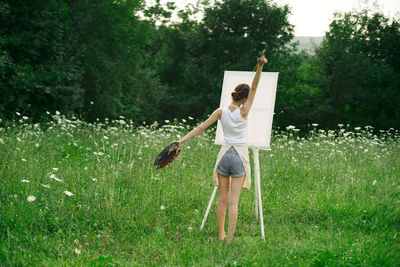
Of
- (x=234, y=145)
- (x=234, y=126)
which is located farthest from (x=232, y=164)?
(x=234, y=126)

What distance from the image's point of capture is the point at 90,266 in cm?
369

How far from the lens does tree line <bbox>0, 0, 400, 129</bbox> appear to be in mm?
17359

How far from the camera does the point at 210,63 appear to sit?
22.6 m

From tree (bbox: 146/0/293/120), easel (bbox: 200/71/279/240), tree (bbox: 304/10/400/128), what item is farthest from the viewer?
tree (bbox: 146/0/293/120)

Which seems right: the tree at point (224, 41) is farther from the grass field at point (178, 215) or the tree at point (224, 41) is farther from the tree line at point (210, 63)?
the grass field at point (178, 215)

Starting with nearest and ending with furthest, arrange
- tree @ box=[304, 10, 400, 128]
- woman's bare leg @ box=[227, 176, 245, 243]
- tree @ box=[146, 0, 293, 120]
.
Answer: woman's bare leg @ box=[227, 176, 245, 243] → tree @ box=[304, 10, 400, 128] → tree @ box=[146, 0, 293, 120]

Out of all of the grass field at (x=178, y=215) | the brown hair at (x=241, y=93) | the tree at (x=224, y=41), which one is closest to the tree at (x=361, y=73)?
the tree at (x=224, y=41)

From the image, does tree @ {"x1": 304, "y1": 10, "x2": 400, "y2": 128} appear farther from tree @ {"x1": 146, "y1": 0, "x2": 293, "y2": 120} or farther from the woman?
the woman

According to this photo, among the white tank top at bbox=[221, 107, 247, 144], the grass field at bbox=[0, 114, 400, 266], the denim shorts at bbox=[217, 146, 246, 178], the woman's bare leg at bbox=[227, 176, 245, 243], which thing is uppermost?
the white tank top at bbox=[221, 107, 247, 144]

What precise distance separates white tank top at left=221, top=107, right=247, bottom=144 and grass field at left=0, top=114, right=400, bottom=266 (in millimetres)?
1218

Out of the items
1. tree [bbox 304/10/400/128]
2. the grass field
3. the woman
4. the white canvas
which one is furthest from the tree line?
the woman

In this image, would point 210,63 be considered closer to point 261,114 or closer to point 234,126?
point 261,114

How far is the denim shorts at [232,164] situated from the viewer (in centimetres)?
448

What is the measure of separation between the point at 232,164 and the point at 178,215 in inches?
55.5
